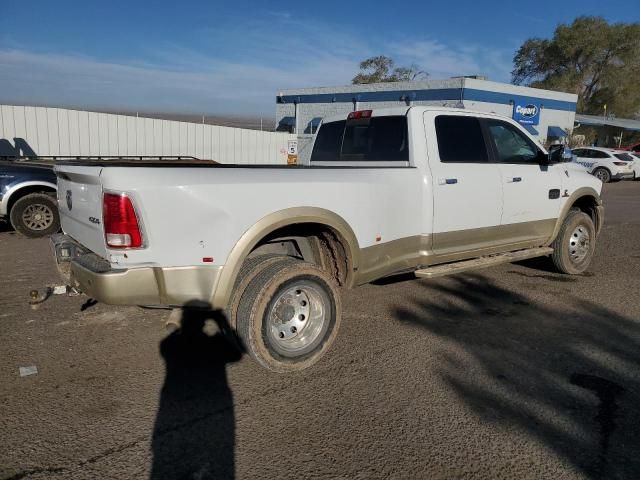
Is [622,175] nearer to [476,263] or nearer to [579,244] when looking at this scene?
[579,244]

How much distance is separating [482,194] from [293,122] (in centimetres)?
2764

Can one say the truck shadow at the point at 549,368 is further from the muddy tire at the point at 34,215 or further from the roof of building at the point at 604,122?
the roof of building at the point at 604,122

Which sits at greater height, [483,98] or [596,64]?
[596,64]

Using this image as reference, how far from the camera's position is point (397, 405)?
332 cm

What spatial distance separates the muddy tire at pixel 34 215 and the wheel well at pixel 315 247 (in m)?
5.70

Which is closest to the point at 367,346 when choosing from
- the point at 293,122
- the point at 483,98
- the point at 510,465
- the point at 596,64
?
the point at 510,465

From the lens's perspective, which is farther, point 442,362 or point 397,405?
point 442,362

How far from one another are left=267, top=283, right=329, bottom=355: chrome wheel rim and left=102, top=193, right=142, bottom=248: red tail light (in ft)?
3.58

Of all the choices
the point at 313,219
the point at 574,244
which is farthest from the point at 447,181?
the point at 574,244

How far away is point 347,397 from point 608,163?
24.0 metres

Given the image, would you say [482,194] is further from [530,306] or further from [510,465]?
[510,465]

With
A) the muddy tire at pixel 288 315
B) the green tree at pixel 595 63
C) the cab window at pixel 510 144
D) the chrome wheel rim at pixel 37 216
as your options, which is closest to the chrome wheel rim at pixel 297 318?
the muddy tire at pixel 288 315

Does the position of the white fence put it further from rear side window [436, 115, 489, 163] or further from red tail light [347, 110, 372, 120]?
rear side window [436, 115, 489, 163]

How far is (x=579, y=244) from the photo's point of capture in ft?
21.5
